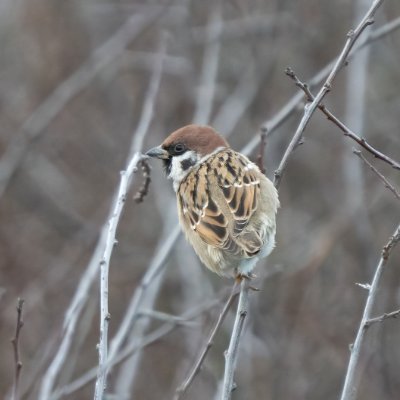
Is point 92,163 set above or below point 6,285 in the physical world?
above

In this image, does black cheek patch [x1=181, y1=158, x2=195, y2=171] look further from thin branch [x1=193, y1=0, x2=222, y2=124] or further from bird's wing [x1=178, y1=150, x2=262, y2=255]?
thin branch [x1=193, y1=0, x2=222, y2=124]

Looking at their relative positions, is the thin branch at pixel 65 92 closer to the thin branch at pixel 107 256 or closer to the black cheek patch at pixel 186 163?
the black cheek patch at pixel 186 163

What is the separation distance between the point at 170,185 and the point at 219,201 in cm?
281

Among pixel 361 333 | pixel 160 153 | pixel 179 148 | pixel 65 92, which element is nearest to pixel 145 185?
pixel 160 153

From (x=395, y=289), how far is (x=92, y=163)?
3371 millimetres

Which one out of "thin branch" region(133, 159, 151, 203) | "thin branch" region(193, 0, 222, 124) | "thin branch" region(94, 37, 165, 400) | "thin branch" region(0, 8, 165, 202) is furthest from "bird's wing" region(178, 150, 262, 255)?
"thin branch" region(0, 8, 165, 202)

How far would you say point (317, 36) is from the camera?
7477 millimetres

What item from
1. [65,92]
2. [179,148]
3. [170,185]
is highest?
[65,92]

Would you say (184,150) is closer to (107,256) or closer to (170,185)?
(107,256)

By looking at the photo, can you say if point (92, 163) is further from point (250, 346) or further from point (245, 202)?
point (245, 202)

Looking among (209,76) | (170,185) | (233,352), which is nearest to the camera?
(233,352)

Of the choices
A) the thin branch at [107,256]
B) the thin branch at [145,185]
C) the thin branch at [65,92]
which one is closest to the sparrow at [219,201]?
the thin branch at [107,256]

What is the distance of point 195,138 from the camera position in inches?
182

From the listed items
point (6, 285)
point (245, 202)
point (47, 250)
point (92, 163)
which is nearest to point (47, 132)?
point (92, 163)
